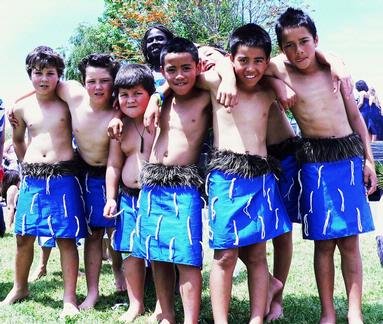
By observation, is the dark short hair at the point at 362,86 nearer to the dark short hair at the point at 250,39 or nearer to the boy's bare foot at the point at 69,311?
the dark short hair at the point at 250,39

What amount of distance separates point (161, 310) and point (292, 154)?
1.28 metres

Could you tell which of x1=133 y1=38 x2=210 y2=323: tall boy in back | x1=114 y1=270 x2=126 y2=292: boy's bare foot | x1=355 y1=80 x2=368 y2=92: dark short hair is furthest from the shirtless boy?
x1=355 y1=80 x2=368 y2=92: dark short hair

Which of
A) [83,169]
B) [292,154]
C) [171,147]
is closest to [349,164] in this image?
[292,154]

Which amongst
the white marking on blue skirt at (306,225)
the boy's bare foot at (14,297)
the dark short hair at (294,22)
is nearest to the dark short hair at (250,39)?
the dark short hair at (294,22)

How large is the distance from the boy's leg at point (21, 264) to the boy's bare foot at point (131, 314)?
2.86 feet

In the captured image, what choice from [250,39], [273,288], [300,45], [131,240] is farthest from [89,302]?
[300,45]

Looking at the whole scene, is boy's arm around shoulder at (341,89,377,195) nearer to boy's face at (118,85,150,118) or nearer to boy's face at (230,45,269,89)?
boy's face at (230,45,269,89)

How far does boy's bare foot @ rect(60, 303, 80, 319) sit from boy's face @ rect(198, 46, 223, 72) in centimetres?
181

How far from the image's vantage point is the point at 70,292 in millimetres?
3465

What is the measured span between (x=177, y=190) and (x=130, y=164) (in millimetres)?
534

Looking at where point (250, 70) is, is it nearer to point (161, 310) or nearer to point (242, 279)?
point (161, 310)

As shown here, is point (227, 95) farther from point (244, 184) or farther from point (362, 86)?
point (362, 86)

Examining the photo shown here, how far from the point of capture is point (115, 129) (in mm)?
3186

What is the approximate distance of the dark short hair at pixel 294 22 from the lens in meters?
2.90
